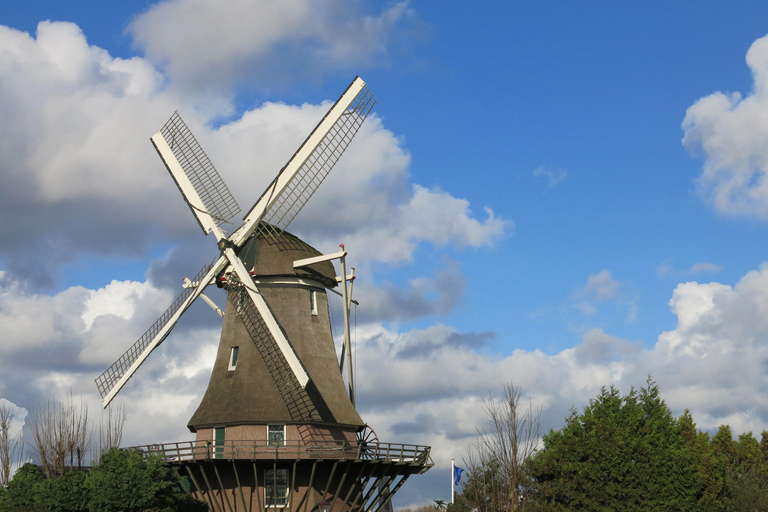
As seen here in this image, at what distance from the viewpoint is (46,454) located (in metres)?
41.8

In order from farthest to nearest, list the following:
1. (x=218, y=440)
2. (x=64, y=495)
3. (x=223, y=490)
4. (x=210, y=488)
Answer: (x=218, y=440) < (x=210, y=488) < (x=223, y=490) < (x=64, y=495)

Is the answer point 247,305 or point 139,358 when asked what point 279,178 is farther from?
point 139,358

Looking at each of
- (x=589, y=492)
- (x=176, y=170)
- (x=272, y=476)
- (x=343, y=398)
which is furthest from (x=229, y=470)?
(x=589, y=492)

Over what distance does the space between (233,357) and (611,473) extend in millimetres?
20516

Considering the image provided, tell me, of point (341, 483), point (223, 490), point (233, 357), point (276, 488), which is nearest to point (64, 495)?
point (223, 490)

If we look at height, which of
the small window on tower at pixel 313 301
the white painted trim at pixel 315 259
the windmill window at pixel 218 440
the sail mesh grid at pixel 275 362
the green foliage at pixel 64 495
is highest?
the white painted trim at pixel 315 259

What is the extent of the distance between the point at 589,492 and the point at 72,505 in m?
25.1

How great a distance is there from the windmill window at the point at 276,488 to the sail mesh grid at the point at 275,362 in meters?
2.08

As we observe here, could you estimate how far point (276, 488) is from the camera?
2981 centimetres

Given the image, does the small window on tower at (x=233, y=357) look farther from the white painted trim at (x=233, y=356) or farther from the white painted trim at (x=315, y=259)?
the white painted trim at (x=315, y=259)

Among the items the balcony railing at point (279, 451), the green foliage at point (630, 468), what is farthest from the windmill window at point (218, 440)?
the green foliage at point (630, 468)

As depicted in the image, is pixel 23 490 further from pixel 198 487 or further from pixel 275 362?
pixel 275 362

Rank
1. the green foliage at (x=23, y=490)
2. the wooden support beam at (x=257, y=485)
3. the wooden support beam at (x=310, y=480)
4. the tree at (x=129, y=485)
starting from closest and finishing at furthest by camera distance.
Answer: the tree at (x=129, y=485) < the green foliage at (x=23, y=490) < the wooden support beam at (x=310, y=480) < the wooden support beam at (x=257, y=485)

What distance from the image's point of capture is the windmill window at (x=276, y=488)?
A: 29875mm
